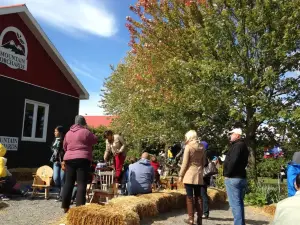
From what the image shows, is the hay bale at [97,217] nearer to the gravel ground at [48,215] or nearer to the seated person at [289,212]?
the gravel ground at [48,215]

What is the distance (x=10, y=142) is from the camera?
41.4 ft

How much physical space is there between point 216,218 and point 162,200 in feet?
4.13

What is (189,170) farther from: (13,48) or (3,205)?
(13,48)

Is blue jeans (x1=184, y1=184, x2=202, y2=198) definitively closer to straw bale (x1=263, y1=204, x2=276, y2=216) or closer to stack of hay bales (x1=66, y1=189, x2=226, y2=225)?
stack of hay bales (x1=66, y1=189, x2=226, y2=225)

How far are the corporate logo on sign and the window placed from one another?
1365 millimetres

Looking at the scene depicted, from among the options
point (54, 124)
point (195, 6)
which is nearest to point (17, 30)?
point (54, 124)

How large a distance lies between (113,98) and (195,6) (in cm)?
1917

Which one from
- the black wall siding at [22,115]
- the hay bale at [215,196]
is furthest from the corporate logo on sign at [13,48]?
the hay bale at [215,196]

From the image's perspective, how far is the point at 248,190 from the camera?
12.1 metres

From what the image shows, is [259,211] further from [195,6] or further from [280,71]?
[195,6]

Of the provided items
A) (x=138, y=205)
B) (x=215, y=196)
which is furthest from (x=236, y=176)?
(x=215, y=196)

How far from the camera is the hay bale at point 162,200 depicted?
25.8 ft

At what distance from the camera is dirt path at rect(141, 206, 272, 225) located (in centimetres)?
750

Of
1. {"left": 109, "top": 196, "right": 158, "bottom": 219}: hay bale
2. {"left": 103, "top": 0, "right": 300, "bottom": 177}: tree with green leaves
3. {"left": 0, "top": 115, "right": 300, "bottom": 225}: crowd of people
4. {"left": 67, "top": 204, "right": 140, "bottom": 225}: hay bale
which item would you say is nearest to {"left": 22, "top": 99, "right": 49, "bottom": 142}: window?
{"left": 103, "top": 0, "right": 300, "bottom": 177}: tree with green leaves
